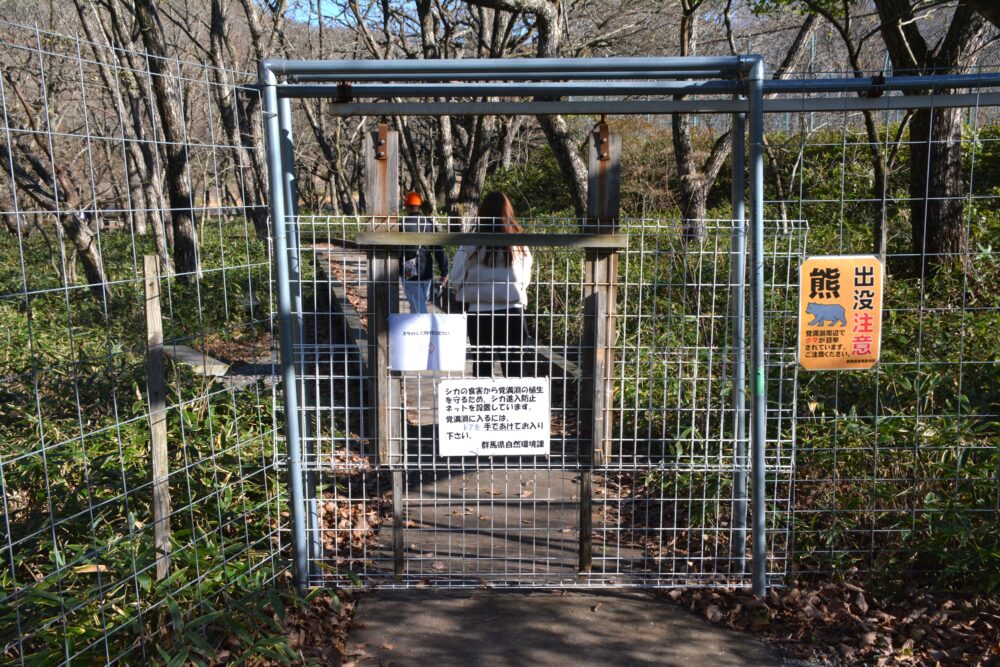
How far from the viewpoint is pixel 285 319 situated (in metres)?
3.87

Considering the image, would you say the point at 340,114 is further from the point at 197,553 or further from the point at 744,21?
the point at 744,21

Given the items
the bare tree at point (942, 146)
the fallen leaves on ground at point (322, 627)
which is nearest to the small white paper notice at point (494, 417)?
the fallen leaves on ground at point (322, 627)

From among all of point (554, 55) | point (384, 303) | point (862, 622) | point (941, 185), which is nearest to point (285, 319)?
point (384, 303)

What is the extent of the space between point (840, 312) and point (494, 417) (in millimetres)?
1739

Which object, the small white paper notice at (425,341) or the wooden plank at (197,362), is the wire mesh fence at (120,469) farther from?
the small white paper notice at (425,341)

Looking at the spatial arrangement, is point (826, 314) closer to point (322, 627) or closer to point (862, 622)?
point (862, 622)

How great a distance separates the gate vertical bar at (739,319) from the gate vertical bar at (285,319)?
2.17 metres

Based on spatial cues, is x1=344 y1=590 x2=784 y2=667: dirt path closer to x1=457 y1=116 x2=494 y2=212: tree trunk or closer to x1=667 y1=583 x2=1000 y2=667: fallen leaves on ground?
x1=667 y1=583 x2=1000 y2=667: fallen leaves on ground

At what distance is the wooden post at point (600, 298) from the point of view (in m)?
4.02

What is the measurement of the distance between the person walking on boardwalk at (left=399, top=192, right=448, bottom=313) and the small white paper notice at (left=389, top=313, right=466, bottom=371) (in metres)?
0.24

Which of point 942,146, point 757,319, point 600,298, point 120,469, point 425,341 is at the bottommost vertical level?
point 120,469

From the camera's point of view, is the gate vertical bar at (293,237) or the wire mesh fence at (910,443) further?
the wire mesh fence at (910,443)

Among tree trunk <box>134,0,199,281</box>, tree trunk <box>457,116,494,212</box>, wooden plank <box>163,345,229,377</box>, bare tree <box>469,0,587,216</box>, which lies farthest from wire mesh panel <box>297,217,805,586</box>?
tree trunk <box>457,116,494,212</box>

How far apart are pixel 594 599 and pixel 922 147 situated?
632 centimetres
